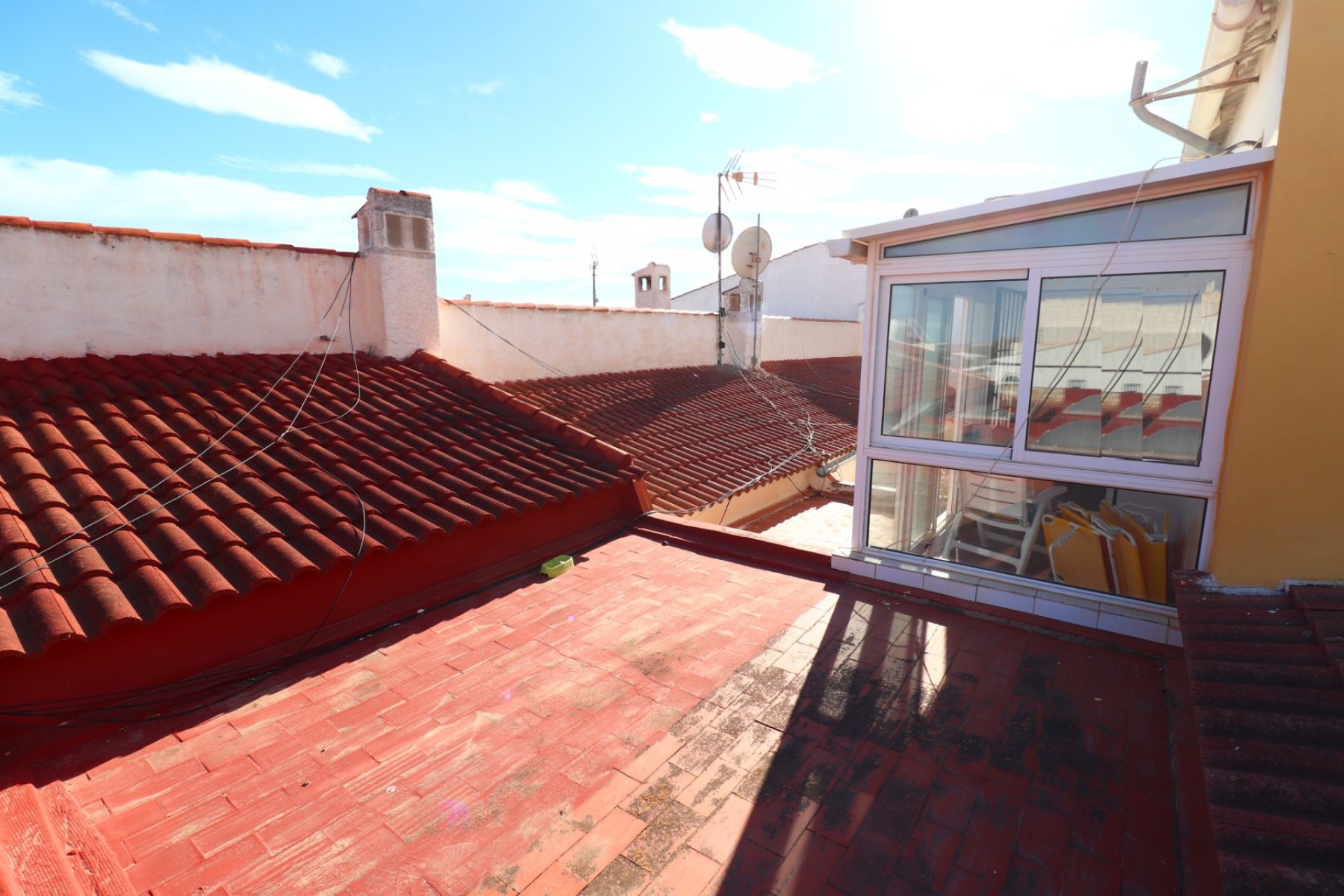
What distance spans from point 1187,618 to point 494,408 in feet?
20.4

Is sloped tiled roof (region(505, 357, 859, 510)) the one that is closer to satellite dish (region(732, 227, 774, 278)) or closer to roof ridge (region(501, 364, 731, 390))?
roof ridge (region(501, 364, 731, 390))

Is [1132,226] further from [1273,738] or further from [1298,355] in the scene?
[1273,738]

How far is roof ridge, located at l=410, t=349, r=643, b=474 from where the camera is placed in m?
6.51

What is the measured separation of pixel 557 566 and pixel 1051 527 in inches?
146

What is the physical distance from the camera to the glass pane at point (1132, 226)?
345 cm

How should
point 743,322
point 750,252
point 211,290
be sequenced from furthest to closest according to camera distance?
point 743,322
point 750,252
point 211,290

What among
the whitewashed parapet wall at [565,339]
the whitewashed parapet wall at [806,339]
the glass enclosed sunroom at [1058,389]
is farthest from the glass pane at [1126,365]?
the whitewashed parapet wall at [806,339]

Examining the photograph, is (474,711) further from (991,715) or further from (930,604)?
(930,604)

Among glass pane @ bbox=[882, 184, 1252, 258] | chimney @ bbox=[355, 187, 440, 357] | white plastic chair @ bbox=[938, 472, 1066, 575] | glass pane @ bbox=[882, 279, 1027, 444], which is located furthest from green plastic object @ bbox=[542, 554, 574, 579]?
chimney @ bbox=[355, 187, 440, 357]

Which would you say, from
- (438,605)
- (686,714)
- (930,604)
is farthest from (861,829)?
(438,605)

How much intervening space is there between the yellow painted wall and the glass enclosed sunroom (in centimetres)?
22

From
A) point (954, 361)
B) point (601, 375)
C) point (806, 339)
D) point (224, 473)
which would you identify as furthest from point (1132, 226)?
point (806, 339)

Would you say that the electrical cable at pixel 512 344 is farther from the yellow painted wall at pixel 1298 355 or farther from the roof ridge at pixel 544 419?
the yellow painted wall at pixel 1298 355

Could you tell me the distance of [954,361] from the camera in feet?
14.8
